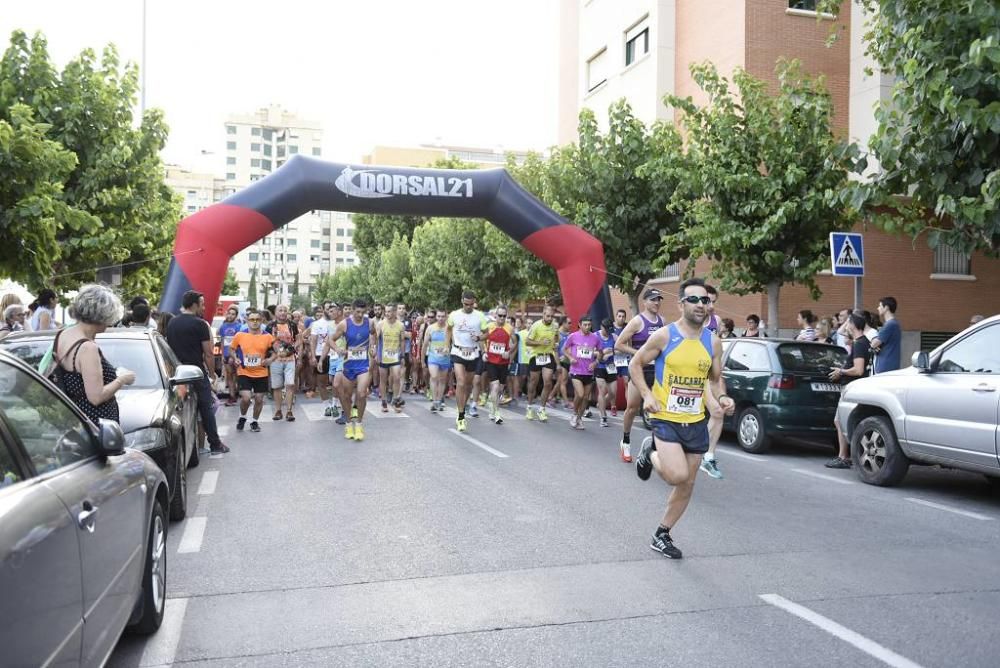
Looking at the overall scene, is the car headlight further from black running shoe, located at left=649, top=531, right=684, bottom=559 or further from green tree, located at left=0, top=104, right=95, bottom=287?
green tree, located at left=0, top=104, right=95, bottom=287

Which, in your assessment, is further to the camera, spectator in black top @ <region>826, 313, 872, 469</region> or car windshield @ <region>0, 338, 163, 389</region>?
spectator in black top @ <region>826, 313, 872, 469</region>

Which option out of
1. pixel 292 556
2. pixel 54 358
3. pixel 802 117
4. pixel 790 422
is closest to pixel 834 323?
pixel 802 117

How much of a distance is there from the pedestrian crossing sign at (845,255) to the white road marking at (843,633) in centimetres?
850

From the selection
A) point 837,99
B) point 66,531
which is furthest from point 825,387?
point 837,99

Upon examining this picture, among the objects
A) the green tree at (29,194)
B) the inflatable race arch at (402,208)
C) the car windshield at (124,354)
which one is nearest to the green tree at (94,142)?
the inflatable race arch at (402,208)

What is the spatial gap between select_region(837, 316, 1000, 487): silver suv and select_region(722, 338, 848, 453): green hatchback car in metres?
1.42

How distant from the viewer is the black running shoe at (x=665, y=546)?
5863mm

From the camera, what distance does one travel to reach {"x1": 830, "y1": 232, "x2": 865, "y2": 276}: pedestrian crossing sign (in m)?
12.5

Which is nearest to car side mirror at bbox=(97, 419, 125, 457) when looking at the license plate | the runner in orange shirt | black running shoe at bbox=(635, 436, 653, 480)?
black running shoe at bbox=(635, 436, 653, 480)

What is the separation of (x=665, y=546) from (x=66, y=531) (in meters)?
4.02

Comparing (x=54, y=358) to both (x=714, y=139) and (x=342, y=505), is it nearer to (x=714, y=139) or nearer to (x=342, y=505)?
(x=342, y=505)

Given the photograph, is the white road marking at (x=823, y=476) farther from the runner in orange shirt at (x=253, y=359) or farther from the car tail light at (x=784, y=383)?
the runner in orange shirt at (x=253, y=359)

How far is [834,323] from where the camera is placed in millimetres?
16875

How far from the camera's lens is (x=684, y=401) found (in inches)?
237
